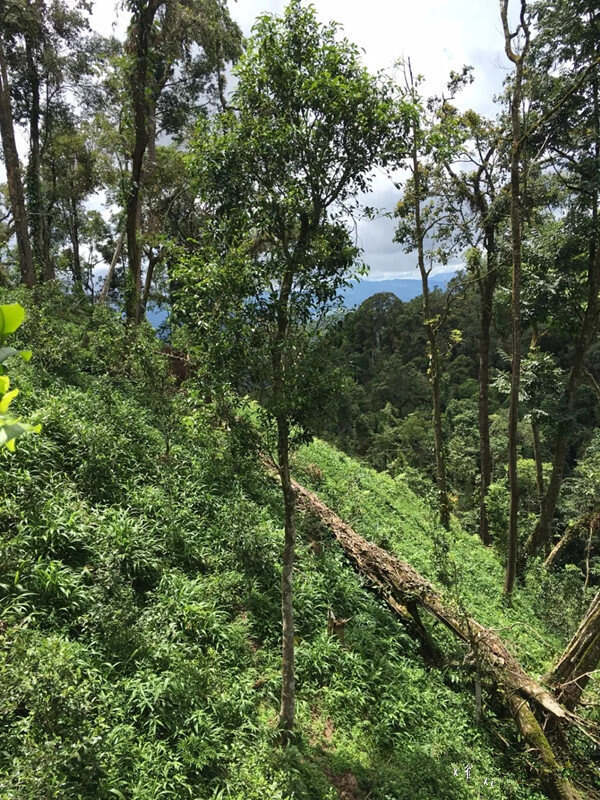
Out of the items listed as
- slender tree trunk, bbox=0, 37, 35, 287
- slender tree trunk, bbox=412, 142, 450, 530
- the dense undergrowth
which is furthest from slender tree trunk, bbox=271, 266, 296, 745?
slender tree trunk, bbox=0, 37, 35, 287

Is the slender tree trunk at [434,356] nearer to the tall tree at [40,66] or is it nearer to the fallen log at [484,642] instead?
the fallen log at [484,642]

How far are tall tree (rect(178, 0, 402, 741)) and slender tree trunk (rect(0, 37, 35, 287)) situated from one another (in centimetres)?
1032

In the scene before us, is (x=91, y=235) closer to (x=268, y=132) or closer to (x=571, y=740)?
(x=268, y=132)

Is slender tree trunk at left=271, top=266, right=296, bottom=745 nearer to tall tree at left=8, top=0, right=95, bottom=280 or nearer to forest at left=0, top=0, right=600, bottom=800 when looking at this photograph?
forest at left=0, top=0, right=600, bottom=800

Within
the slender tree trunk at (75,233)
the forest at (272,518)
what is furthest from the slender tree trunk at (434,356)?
the slender tree trunk at (75,233)

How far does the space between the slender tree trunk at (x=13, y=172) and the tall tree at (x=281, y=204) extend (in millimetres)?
10324

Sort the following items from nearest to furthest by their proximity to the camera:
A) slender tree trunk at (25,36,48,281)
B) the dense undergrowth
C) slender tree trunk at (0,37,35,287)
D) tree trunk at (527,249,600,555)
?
the dense undergrowth → tree trunk at (527,249,600,555) → slender tree trunk at (0,37,35,287) → slender tree trunk at (25,36,48,281)

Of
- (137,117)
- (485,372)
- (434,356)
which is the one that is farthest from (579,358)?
(137,117)

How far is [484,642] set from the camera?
5.96 meters

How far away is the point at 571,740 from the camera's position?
565 cm

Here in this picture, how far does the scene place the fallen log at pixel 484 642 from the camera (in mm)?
5110

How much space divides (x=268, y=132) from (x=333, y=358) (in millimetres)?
1888

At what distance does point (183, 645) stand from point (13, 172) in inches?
496

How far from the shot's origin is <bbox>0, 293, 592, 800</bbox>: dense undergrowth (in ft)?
11.6
